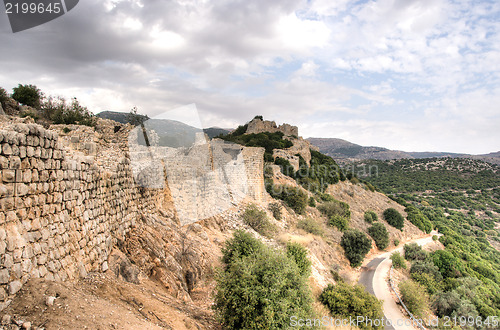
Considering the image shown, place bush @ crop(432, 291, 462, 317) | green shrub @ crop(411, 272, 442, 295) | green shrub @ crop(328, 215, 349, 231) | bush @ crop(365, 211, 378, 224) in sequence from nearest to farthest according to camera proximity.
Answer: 1. bush @ crop(432, 291, 462, 317)
2. green shrub @ crop(411, 272, 442, 295)
3. green shrub @ crop(328, 215, 349, 231)
4. bush @ crop(365, 211, 378, 224)

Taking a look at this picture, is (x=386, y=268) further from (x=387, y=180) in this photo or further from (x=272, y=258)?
(x=387, y=180)

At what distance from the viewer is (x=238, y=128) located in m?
62.3

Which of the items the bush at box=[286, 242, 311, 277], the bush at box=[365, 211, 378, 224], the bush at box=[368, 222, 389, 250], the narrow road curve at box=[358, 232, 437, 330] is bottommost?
the narrow road curve at box=[358, 232, 437, 330]

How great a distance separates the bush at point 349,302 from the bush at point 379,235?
62.3 ft

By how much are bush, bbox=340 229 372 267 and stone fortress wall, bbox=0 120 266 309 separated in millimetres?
21733

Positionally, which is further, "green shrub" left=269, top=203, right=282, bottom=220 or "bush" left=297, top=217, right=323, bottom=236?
"bush" left=297, top=217, right=323, bottom=236

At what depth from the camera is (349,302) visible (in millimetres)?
14086

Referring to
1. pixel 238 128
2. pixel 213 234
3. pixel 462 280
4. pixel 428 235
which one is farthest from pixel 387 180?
pixel 213 234

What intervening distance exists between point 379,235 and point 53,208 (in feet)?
116

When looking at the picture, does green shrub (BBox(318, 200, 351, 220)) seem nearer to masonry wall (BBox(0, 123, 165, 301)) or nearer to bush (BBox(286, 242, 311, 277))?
bush (BBox(286, 242, 311, 277))

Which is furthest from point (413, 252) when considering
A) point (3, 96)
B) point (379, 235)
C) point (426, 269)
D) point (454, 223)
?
point (3, 96)

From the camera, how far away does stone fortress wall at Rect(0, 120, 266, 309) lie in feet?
11.2

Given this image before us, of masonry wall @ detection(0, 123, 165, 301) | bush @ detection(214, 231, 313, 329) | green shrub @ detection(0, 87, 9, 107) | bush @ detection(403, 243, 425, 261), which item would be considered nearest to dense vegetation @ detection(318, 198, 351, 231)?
bush @ detection(403, 243, 425, 261)

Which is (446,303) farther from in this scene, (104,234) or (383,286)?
(104,234)
